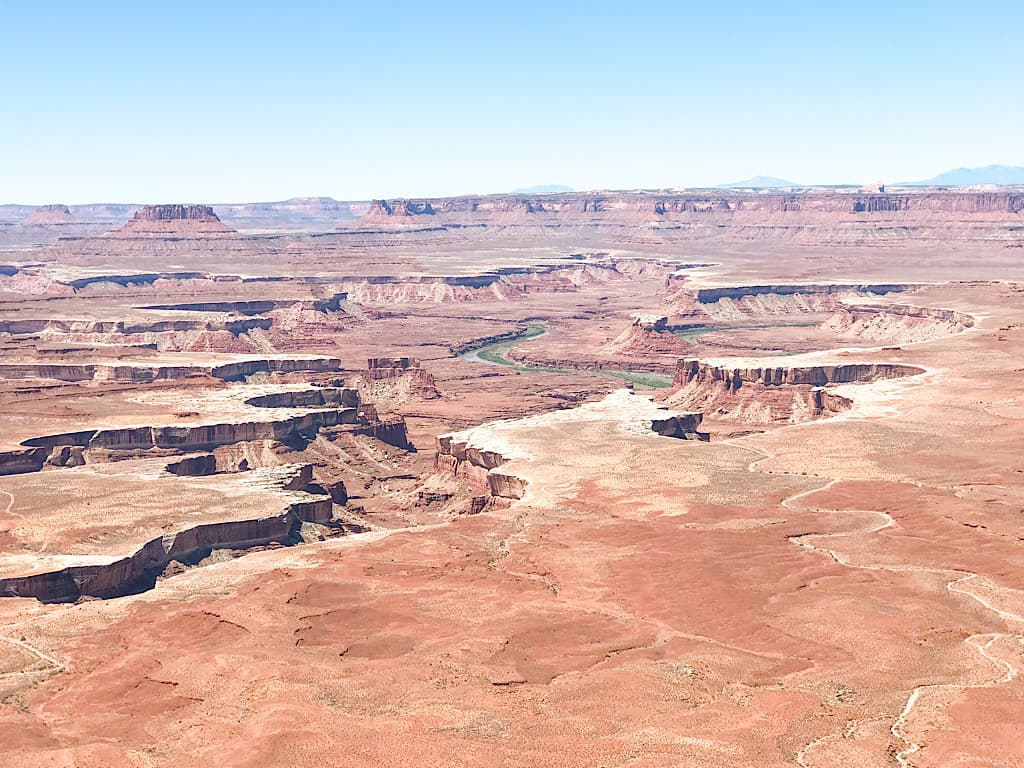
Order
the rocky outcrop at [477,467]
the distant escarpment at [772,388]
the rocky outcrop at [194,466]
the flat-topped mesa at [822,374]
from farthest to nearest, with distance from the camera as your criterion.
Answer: the flat-topped mesa at [822,374] → the distant escarpment at [772,388] → the rocky outcrop at [194,466] → the rocky outcrop at [477,467]

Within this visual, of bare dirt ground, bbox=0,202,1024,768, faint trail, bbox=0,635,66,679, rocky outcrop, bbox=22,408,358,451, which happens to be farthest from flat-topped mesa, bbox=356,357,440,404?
faint trail, bbox=0,635,66,679

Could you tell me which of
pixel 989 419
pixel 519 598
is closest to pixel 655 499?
pixel 519 598

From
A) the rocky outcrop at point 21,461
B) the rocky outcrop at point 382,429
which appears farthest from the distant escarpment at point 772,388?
the rocky outcrop at point 21,461

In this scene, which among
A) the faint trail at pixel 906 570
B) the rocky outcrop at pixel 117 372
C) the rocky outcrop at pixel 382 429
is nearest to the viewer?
the faint trail at pixel 906 570

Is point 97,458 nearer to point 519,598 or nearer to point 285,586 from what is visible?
point 285,586

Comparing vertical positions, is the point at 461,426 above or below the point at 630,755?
below

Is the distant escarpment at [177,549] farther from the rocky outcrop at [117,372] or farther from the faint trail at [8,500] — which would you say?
the rocky outcrop at [117,372]

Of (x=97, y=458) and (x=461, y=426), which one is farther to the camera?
(x=461, y=426)
